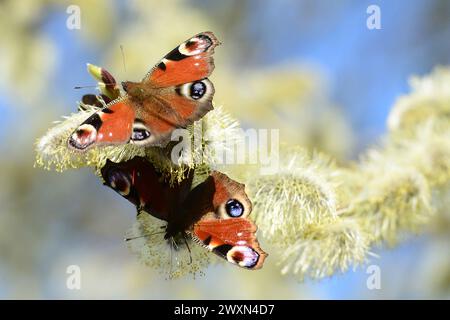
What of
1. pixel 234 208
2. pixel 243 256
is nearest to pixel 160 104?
pixel 234 208

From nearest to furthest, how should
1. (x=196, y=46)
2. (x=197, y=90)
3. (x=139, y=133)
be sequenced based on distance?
1. (x=139, y=133)
2. (x=197, y=90)
3. (x=196, y=46)

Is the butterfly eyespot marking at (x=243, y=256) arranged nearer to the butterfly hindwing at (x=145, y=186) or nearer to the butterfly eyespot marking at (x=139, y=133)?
the butterfly hindwing at (x=145, y=186)

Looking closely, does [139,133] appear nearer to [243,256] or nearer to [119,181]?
[119,181]

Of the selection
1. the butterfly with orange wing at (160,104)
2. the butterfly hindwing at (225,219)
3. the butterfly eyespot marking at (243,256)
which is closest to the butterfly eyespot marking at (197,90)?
the butterfly with orange wing at (160,104)

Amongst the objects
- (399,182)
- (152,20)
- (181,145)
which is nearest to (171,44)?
(152,20)

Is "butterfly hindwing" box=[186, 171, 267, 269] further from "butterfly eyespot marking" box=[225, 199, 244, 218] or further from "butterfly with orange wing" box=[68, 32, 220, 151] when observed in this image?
"butterfly with orange wing" box=[68, 32, 220, 151]

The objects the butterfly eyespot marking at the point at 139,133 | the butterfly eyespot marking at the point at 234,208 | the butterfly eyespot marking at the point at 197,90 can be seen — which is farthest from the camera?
the butterfly eyespot marking at the point at 234,208
